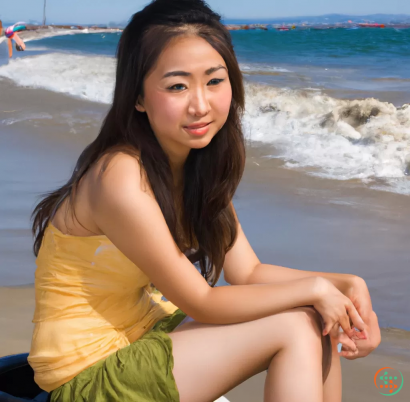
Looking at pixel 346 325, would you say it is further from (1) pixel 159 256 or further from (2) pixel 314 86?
(2) pixel 314 86

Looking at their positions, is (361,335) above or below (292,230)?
above

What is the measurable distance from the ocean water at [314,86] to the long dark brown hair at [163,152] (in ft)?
10.9

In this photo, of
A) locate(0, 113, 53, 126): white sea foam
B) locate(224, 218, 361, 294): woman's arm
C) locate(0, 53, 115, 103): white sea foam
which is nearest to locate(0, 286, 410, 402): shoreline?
locate(224, 218, 361, 294): woman's arm

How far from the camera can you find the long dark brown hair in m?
1.82

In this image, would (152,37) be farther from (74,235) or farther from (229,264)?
(229,264)

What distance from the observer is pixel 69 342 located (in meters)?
1.75

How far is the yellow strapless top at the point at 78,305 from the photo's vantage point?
5.73ft

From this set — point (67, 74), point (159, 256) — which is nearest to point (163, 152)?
point (159, 256)

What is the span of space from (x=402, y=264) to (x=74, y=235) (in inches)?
92.8

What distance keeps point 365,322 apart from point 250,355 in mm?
402

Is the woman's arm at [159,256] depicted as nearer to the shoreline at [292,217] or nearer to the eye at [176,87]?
the eye at [176,87]

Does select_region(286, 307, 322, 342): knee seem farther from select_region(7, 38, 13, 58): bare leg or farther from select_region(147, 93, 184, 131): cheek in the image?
select_region(7, 38, 13, 58): bare leg

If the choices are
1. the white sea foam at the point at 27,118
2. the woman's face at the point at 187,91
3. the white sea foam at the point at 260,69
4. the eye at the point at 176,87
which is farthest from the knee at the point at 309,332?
the white sea foam at the point at 260,69

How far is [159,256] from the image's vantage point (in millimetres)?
1750
